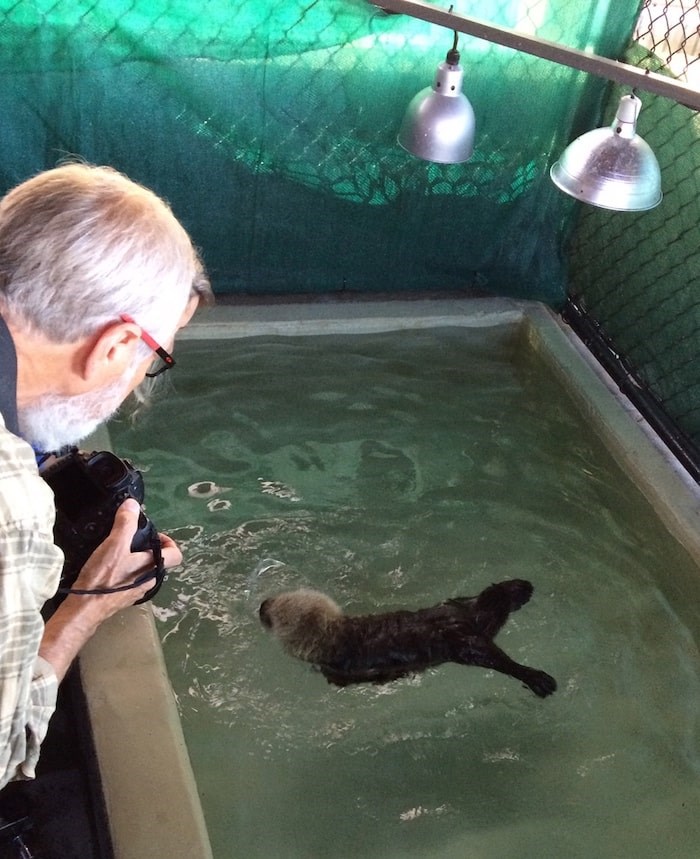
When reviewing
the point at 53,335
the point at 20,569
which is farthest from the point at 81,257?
the point at 20,569

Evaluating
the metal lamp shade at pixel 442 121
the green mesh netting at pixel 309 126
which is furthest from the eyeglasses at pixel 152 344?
the green mesh netting at pixel 309 126

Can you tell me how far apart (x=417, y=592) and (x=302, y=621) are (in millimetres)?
574

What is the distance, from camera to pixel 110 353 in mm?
1796

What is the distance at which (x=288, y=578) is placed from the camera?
3.33 metres

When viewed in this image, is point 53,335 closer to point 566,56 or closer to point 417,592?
point 566,56

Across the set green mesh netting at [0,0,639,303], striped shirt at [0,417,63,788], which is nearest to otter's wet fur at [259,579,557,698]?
striped shirt at [0,417,63,788]

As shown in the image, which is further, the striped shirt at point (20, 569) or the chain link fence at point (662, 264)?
the chain link fence at point (662, 264)

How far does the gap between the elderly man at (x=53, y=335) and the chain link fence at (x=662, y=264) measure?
118 inches

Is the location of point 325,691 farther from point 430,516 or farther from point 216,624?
point 430,516

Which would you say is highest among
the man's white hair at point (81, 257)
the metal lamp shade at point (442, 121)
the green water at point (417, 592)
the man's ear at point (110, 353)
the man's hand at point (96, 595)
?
the metal lamp shade at point (442, 121)

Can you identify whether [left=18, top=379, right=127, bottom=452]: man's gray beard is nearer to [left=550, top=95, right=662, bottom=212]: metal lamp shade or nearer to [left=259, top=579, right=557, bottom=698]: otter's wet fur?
[left=259, top=579, right=557, bottom=698]: otter's wet fur

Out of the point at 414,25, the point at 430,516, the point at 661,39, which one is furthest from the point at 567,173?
the point at 661,39

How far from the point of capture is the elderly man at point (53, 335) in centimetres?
157

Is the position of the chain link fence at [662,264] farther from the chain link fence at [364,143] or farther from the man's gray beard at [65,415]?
the man's gray beard at [65,415]
